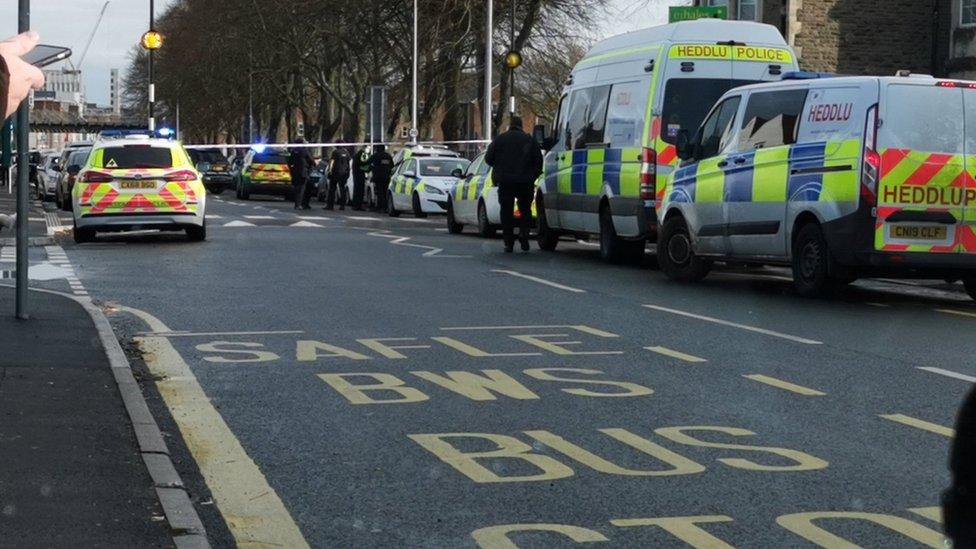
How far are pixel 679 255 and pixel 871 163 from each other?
3868 mm

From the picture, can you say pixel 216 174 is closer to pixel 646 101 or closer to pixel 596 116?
pixel 596 116

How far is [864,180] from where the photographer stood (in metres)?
15.2

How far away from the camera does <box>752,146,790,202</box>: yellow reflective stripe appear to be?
53.7ft

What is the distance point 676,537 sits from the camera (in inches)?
240

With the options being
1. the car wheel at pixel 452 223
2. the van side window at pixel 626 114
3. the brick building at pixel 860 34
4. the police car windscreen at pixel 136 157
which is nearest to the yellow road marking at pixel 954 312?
the van side window at pixel 626 114

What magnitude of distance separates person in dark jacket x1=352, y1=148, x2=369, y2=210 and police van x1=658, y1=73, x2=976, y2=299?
1148 inches

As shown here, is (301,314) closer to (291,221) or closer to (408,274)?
(408,274)

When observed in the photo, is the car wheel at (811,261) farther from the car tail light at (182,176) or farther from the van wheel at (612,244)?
the car tail light at (182,176)

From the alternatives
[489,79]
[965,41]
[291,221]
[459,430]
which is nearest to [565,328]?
[459,430]

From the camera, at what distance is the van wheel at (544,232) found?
78.9 ft

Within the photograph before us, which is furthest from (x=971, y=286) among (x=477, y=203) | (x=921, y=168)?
(x=477, y=203)

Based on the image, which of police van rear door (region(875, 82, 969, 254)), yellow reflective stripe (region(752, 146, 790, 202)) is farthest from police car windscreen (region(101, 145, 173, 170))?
police van rear door (region(875, 82, 969, 254))

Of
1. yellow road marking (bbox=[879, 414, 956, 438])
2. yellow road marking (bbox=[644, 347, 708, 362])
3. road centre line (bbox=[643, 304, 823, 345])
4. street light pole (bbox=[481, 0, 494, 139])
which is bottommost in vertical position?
road centre line (bbox=[643, 304, 823, 345])

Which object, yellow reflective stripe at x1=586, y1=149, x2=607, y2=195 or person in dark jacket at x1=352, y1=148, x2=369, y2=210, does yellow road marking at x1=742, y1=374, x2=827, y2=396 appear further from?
person in dark jacket at x1=352, y1=148, x2=369, y2=210
